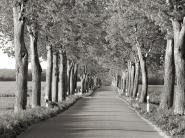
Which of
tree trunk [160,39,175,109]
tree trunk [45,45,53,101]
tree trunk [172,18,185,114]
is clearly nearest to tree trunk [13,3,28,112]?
tree trunk [172,18,185,114]

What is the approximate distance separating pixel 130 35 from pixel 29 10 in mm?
26999

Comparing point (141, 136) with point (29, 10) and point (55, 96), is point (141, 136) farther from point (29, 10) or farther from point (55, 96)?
point (55, 96)

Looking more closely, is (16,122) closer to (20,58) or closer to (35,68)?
(20,58)

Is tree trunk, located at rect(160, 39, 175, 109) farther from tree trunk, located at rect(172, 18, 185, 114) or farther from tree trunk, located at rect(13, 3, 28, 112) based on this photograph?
tree trunk, located at rect(13, 3, 28, 112)

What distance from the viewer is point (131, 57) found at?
59062mm

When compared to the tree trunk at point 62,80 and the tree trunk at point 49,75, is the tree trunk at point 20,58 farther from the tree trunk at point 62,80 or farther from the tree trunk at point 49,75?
the tree trunk at point 62,80

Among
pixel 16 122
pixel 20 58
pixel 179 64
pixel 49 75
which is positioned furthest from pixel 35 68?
pixel 16 122

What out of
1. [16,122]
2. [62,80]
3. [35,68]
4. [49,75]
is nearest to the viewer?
[16,122]

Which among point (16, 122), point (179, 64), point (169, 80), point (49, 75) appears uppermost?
point (179, 64)

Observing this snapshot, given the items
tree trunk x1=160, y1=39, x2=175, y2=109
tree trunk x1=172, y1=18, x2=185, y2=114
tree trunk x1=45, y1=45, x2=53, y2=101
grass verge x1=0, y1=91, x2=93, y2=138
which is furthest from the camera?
tree trunk x1=45, y1=45, x2=53, y2=101

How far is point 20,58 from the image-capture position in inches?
934

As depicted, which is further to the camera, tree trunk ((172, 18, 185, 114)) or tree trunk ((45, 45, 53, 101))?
tree trunk ((45, 45, 53, 101))

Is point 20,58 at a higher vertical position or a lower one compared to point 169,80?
higher

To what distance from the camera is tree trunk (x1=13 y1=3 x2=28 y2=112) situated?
23.5 metres
